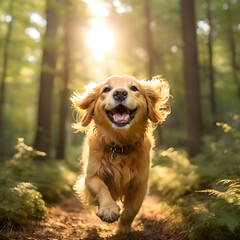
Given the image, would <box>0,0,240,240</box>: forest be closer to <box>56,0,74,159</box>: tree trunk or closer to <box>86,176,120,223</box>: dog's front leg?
<box>56,0,74,159</box>: tree trunk

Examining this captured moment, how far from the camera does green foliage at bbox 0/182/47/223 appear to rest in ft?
11.5

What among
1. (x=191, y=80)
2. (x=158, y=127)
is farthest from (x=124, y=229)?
(x=158, y=127)

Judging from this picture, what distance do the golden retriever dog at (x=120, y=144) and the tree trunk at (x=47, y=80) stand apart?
6.01m

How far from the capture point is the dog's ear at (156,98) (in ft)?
14.9

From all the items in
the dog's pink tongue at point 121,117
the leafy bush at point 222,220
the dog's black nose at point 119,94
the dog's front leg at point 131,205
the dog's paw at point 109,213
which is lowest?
the dog's front leg at point 131,205

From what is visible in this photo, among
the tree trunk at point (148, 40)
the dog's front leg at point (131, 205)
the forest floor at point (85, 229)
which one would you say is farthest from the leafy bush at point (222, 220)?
the tree trunk at point (148, 40)

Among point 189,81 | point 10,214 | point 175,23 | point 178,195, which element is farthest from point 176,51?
point 10,214

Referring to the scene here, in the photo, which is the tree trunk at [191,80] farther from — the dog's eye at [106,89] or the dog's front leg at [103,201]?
the dog's front leg at [103,201]

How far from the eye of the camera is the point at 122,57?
1870 centimetres

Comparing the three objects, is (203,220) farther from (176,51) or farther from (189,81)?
(176,51)

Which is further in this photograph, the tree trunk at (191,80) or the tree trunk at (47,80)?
the tree trunk at (47,80)

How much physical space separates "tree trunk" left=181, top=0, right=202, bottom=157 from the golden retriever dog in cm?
440

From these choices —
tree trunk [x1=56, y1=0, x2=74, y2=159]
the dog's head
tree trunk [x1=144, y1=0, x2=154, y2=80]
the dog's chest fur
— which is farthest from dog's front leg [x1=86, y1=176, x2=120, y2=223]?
tree trunk [x1=144, y1=0, x2=154, y2=80]

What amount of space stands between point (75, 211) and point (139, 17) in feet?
43.5
